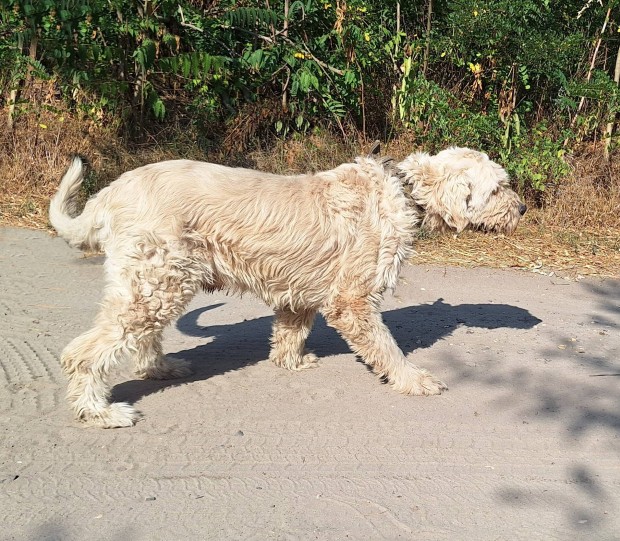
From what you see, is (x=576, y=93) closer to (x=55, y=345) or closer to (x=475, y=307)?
(x=475, y=307)

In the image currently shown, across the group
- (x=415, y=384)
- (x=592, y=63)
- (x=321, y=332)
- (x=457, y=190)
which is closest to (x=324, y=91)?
(x=592, y=63)

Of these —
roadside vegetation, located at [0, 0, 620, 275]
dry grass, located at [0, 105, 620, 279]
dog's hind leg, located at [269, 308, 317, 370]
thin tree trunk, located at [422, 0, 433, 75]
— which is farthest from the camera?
thin tree trunk, located at [422, 0, 433, 75]

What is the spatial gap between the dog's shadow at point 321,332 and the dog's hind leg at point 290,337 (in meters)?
0.29

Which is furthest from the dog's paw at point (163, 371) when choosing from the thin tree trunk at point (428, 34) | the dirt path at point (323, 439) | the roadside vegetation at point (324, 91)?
the thin tree trunk at point (428, 34)

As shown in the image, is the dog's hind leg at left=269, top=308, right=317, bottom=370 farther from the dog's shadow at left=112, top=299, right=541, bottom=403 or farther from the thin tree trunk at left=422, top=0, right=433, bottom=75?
the thin tree trunk at left=422, top=0, right=433, bottom=75

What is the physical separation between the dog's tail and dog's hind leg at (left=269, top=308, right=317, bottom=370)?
1558 mm

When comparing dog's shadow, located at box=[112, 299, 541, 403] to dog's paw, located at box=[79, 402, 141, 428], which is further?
dog's shadow, located at box=[112, 299, 541, 403]

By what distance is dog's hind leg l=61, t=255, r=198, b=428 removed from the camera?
4844 mm

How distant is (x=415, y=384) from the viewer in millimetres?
5500

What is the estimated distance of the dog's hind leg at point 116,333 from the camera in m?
4.84

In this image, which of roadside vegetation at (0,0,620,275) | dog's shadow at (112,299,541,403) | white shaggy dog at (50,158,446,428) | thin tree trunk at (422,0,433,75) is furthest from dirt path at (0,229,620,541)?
thin tree trunk at (422,0,433,75)

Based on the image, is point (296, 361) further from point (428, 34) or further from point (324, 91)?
point (428, 34)

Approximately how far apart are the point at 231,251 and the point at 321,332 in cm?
211

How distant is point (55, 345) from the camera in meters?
6.19
